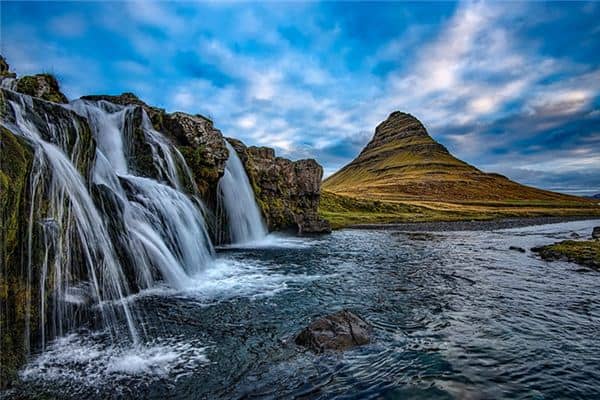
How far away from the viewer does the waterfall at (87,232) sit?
10.2m

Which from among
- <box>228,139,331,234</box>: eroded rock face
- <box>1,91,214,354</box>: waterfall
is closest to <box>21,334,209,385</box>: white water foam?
<box>1,91,214,354</box>: waterfall

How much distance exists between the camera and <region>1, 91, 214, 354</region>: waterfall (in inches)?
402

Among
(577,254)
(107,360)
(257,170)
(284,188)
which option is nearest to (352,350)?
(107,360)

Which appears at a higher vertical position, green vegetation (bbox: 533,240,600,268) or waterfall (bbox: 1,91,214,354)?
waterfall (bbox: 1,91,214,354)

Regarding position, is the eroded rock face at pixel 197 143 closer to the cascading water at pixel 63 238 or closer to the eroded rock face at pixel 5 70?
the eroded rock face at pixel 5 70

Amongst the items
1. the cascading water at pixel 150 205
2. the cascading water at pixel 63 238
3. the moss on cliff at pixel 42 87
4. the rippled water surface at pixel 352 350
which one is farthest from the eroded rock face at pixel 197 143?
the cascading water at pixel 63 238

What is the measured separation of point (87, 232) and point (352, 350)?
10496 millimetres

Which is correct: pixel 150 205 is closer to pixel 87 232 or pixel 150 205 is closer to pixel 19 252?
pixel 87 232

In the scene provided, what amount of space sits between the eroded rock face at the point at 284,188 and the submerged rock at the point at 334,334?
31.6 meters

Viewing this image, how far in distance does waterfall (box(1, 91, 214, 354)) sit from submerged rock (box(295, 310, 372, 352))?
5.48 metres

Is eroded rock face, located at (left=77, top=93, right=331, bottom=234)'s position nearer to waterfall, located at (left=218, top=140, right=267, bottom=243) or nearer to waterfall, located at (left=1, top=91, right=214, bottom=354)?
waterfall, located at (left=218, top=140, right=267, bottom=243)

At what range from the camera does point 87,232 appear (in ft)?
40.5

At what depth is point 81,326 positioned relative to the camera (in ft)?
36.0

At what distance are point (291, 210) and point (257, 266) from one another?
27.0 metres
